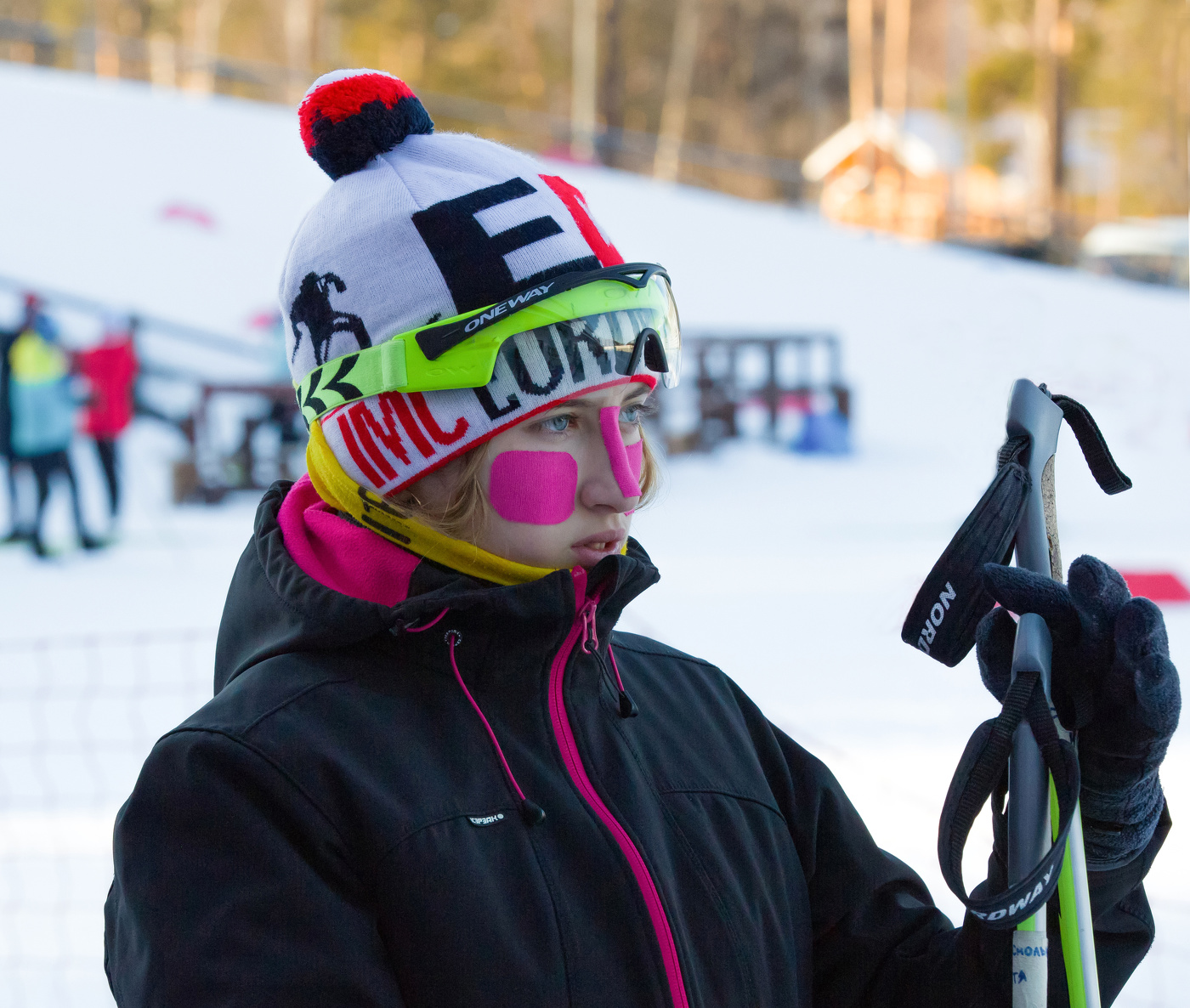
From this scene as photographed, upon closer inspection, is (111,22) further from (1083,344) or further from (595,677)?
(595,677)

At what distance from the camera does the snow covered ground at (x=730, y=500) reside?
4137 millimetres

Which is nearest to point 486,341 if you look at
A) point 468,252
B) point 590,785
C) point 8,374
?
point 468,252

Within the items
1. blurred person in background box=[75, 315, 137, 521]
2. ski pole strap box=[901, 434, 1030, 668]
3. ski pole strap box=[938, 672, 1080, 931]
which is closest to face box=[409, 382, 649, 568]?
ski pole strap box=[901, 434, 1030, 668]

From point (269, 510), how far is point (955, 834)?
820mm

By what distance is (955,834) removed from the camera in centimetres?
127

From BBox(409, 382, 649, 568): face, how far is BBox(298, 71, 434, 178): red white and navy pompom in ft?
1.28

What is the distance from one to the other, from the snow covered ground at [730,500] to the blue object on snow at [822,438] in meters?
0.29

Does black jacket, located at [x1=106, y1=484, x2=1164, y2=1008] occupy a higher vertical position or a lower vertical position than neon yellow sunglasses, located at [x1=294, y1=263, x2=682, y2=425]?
lower

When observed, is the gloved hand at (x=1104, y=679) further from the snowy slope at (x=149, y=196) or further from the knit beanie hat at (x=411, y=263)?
the snowy slope at (x=149, y=196)

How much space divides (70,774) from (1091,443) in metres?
4.07

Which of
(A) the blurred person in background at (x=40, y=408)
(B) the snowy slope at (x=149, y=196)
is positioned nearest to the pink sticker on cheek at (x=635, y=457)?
(A) the blurred person in background at (x=40, y=408)

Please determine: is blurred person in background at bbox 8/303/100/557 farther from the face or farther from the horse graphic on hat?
the face

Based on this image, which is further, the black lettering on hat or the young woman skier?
the black lettering on hat

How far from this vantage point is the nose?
4.72 ft
